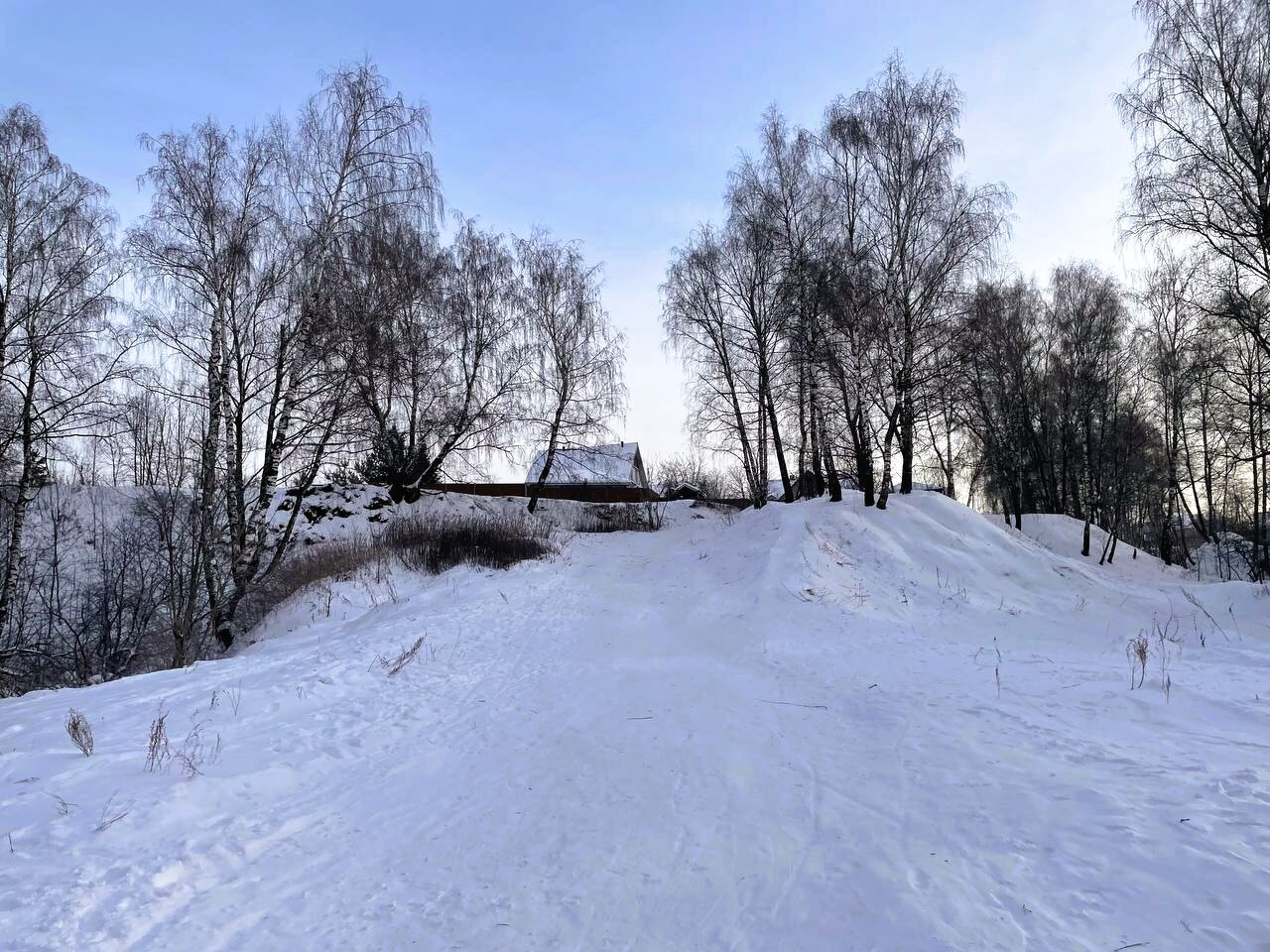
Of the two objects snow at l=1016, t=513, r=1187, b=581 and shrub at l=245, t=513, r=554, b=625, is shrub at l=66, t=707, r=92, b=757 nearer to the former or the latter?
shrub at l=245, t=513, r=554, b=625

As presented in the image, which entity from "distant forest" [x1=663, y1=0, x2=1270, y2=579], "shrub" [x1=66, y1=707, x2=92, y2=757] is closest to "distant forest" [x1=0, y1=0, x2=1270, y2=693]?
"distant forest" [x1=663, y1=0, x2=1270, y2=579]

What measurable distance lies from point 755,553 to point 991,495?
29242mm

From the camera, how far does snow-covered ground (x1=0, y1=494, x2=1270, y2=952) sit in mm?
2451

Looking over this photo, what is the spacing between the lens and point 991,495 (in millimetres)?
35312

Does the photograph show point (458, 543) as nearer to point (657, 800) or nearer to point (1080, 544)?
point (657, 800)

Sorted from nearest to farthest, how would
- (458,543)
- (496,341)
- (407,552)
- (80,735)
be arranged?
(80,735) → (407,552) → (458,543) → (496,341)

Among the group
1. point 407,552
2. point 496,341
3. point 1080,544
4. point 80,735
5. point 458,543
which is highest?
point 496,341

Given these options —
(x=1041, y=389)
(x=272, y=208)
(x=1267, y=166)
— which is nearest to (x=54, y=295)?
(x=272, y=208)

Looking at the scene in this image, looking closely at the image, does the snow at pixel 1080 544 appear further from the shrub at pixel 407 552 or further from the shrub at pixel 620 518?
the shrub at pixel 407 552

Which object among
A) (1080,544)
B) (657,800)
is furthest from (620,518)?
(657,800)

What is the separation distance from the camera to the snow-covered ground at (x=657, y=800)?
2451 millimetres

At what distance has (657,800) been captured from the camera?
143 inches

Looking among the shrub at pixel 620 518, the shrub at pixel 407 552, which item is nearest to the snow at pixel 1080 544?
the shrub at pixel 620 518

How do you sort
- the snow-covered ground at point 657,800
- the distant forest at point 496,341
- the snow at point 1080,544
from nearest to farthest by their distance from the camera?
the snow-covered ground at point 657,800 → the distant forest at point 496,341 → the snow at point 1080,544
